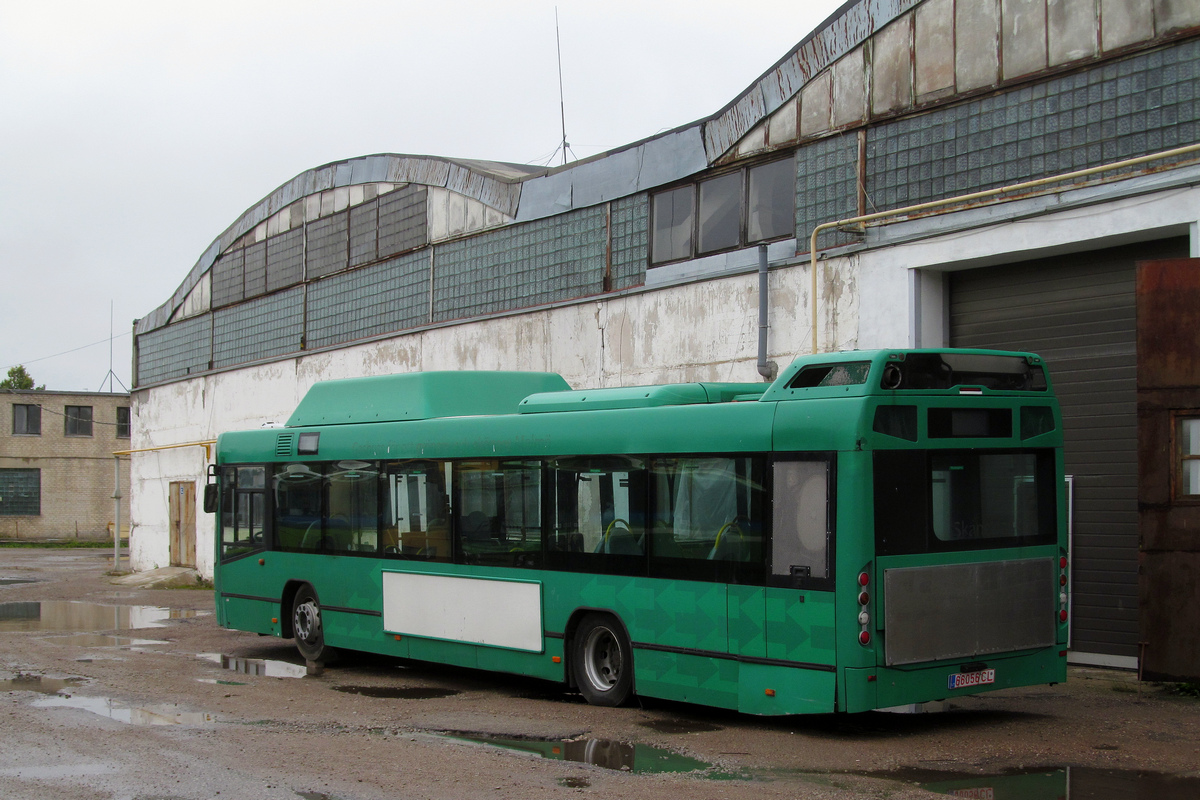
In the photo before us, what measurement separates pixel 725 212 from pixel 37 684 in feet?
32.2

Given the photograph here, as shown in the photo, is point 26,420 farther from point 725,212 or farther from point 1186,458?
point 1186,458

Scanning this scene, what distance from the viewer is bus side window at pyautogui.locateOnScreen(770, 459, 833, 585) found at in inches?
348

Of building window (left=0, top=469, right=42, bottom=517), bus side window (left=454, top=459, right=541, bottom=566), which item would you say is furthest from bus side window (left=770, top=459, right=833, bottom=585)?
building window (left=0, top=469, right=42, bottom=517)

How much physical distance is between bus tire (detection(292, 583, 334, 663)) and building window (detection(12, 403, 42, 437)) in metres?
48.9

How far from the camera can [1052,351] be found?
13188 millimetres

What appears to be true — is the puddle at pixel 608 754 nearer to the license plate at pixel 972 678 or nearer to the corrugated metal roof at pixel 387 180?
the license plate at pixel 972 678

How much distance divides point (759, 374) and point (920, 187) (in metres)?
3.03

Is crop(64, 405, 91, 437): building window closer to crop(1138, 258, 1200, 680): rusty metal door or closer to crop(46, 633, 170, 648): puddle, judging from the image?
crop(46, 633, 170, 648): puddle

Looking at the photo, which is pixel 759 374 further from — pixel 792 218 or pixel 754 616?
pixel 754 616

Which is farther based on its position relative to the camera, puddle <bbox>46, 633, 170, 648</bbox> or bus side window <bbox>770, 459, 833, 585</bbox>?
puddle <bbox>46, 633, 170, 648</bbox>

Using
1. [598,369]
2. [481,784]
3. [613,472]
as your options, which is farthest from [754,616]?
[598,369]

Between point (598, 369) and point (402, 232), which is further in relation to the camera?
point (402, 232)

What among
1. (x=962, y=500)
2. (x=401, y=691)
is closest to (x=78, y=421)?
(x=401, y=691)

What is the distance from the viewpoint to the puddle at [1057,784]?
7.18 meters
